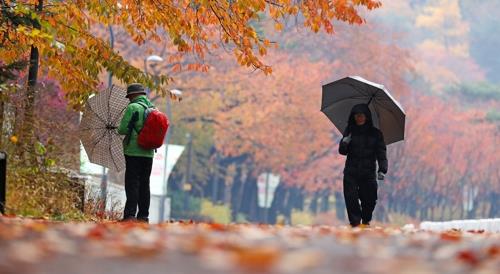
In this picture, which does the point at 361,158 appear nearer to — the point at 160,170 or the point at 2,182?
the point at 2,182

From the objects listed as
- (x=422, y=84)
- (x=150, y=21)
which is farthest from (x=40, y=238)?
(x=422, y=84)

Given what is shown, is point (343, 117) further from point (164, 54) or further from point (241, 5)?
point (164, 54)

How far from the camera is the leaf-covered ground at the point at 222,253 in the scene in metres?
7.03

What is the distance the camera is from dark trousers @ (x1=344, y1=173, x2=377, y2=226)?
16.7 metres

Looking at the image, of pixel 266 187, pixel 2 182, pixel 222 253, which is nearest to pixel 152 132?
pixel 2 182

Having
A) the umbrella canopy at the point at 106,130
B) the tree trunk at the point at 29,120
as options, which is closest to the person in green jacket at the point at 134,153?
the tree trunk at the point at 29,120

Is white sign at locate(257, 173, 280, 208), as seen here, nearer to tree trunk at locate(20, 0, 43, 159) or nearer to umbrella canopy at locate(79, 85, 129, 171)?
umbrella canopy at locate(79, 85, 129, 171)

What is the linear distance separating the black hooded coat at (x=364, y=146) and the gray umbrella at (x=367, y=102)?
2.86 ft

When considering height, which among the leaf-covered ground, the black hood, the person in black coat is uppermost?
the black hood

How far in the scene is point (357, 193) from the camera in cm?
1680

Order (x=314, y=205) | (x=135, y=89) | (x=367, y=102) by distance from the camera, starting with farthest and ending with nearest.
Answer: (x=314, y=205), (x=367, y=102), (x=135, y=89)

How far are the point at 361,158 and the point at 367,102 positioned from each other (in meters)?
1.43

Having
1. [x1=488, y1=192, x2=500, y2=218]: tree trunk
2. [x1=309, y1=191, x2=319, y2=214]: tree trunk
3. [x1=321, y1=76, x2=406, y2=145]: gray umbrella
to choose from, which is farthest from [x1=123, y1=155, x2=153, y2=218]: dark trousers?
[x1=488, y1=192, x2=500, y2=218]: tree trunk

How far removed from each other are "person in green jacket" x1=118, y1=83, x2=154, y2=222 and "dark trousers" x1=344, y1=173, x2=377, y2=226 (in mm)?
2251
